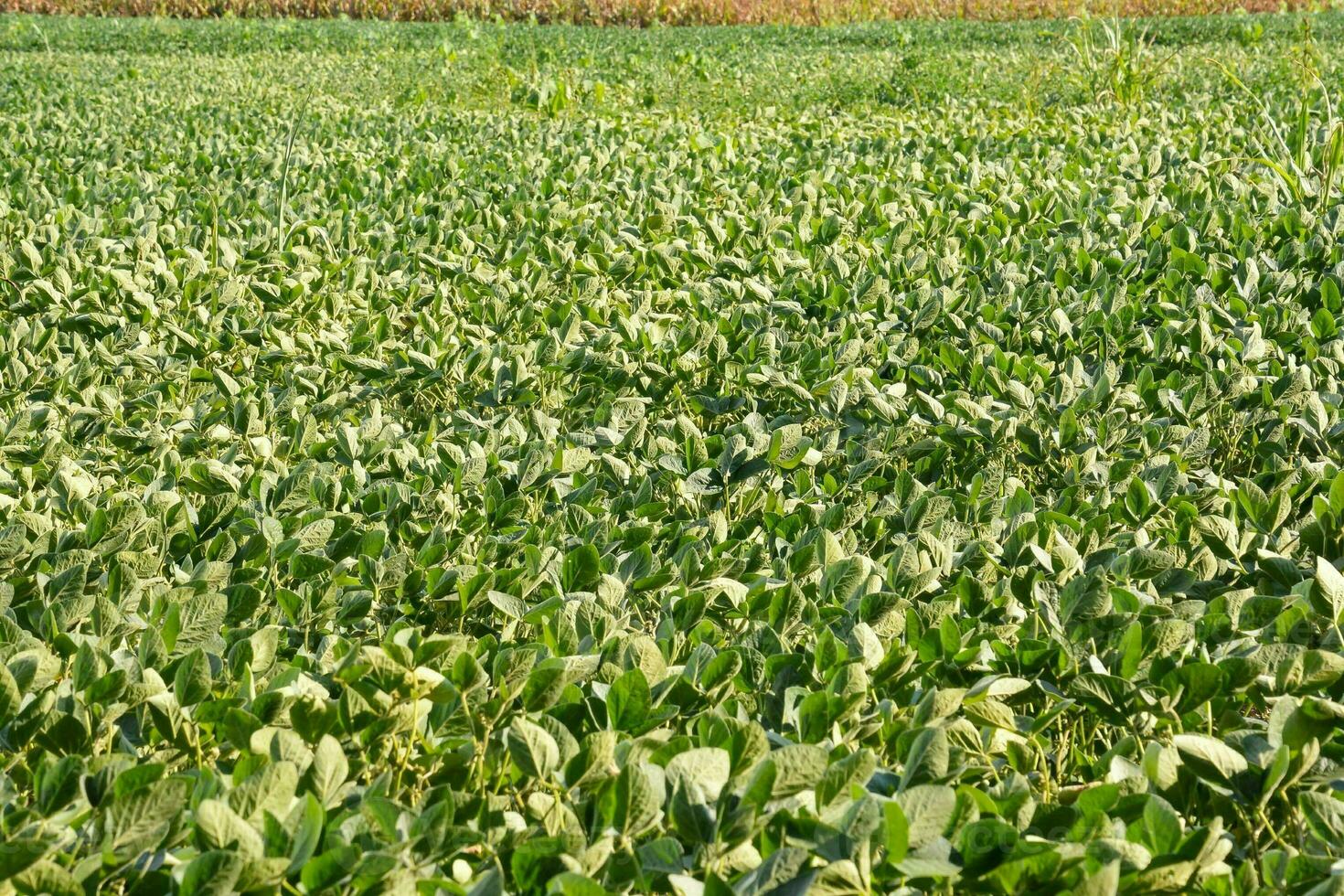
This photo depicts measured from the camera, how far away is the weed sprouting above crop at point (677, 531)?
1.42 m

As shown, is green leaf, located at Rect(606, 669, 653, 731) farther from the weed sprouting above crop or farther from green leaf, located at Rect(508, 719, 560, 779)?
green leaf, located at Rect(508, 719, 560, 779)

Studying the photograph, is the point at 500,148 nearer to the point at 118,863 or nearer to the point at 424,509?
the point at 424,509

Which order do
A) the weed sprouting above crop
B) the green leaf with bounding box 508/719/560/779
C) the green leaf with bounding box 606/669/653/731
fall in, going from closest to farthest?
1. the weed sprouting above crop
2. the green leaf with bounding box 508/719/560/779
3. the green leaf with bounding box 606/669/653/731

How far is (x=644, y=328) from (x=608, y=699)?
2.05 meters

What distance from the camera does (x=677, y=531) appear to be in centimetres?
241

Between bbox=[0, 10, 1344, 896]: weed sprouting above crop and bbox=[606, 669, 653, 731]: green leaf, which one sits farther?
bbox=[606, 669, 653, 731]: green leaf

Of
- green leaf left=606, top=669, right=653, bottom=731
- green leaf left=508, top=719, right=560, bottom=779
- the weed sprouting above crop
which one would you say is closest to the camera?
the weed sprouting above crop

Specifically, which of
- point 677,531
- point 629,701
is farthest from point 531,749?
point 677,531

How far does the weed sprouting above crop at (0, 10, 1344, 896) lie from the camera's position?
1417 millimetres

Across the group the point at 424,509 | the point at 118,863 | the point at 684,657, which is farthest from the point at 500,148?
the point at 118,863

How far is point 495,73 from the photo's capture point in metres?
11.7

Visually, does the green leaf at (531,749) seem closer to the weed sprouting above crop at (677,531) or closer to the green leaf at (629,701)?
the weed sprouting above crop at (677,531)

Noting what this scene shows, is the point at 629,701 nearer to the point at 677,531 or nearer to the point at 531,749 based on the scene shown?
the point at 531,749

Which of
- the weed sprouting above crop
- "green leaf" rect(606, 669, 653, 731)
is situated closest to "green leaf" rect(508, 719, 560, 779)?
the weed sprouting above crop
